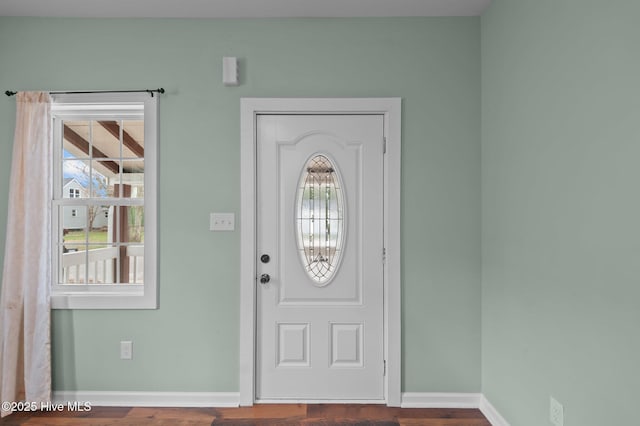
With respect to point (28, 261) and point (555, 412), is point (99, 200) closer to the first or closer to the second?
point (28, 261)

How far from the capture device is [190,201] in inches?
100.0

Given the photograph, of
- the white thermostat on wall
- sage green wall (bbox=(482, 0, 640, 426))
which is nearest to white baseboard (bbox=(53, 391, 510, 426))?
sage green wall (bbox=(482, 0, 640, 426))

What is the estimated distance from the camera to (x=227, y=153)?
2.54m

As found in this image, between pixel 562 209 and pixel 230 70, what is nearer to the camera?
pixel 562 209

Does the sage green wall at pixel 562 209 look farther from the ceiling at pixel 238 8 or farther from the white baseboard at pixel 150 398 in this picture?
the white baseboard at pixel 150 398

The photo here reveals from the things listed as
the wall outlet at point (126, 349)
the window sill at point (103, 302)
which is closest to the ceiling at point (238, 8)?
the window sill at point (103, 302)

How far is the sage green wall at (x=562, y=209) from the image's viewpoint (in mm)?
1349

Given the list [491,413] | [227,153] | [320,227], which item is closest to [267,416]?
[320,227]

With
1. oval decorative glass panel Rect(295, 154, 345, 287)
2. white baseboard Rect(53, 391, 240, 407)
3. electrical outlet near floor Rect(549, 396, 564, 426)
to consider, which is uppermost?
oval decorative glass panel Rect(295, 154, 345, 287)

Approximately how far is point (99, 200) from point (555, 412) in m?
2.92

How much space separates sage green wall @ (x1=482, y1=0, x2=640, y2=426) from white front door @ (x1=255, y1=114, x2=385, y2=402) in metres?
0.74

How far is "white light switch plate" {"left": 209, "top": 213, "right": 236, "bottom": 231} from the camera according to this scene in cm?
253

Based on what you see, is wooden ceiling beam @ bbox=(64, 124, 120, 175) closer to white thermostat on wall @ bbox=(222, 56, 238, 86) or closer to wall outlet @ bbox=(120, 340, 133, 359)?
white thermostat on wall @ bbox=(222, 56, 238, 86)

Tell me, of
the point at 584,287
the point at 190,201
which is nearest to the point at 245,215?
the point at 190,201
